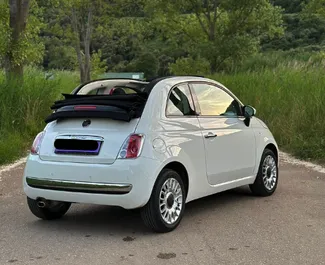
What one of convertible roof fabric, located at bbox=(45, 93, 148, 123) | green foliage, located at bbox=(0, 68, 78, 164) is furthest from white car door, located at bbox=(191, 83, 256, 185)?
green foliage, located at bbox=(0, 68, 78, 164)

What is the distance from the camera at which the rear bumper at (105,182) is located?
527 centimetres

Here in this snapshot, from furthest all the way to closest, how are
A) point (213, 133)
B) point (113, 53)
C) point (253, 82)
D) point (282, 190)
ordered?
point (113, 53)
point (253, 82)
point (282, 190)
point (213, 133)

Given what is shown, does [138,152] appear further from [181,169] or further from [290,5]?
[290,5]

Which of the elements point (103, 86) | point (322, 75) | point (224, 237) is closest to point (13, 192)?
point (103, 86)

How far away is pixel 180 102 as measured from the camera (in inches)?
240

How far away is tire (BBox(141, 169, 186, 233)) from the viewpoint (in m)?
5.41

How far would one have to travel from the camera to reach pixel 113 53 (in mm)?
51719

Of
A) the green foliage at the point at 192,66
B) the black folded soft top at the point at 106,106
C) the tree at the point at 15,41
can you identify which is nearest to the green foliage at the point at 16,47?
the tree at the point at 15,41

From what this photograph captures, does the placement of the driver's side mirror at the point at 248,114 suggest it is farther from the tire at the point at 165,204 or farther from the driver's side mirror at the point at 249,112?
the tire at the point at 165,204

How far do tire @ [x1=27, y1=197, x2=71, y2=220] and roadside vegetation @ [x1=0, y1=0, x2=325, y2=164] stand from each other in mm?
4487

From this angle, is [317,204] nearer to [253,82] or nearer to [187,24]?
[253,82]

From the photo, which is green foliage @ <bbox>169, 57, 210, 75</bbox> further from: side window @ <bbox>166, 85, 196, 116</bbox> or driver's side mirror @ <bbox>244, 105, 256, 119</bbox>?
side window @ <bbox>166, 85, 196, 116</bbox>

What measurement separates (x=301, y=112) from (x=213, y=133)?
6.31 meters

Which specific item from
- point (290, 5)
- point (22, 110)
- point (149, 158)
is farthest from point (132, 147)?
point (290, 5)
